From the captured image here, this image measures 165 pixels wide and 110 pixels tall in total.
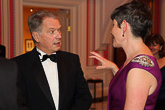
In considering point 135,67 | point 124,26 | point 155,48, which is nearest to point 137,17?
point 124,26

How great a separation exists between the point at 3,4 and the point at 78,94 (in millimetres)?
3593

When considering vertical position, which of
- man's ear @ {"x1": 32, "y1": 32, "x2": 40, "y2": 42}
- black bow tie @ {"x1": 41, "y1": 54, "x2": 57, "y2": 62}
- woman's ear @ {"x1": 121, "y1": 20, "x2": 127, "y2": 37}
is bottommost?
black bow tie @ {"x1": 41, "y1": 54, "x2": 57, "y2": 62}

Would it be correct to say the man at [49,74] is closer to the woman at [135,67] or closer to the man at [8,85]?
the woman at [135,67]

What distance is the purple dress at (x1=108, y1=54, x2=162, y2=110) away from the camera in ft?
4.50

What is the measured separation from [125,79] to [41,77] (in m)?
0.85

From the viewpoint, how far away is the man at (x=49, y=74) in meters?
1.97

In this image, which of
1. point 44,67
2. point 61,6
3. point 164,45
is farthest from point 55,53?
point 61,6

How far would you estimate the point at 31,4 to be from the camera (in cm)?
527

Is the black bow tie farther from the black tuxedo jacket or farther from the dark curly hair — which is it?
the dark curly hair

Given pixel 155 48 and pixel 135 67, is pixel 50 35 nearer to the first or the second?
pixel 135 67

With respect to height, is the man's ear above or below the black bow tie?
above

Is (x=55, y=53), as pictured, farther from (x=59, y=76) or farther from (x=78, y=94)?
(x=78, y=94)

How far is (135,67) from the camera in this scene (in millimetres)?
1354

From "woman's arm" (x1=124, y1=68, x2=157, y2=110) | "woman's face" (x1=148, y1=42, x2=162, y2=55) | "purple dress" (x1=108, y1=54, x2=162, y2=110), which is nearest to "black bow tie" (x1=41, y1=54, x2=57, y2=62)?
"purple dress" (x1=108, y1=54, x2=162, y2=110)
